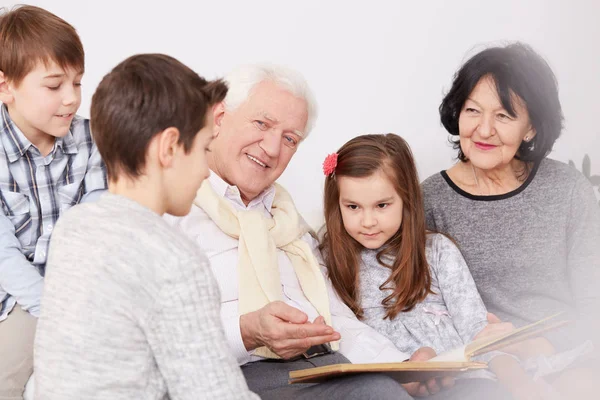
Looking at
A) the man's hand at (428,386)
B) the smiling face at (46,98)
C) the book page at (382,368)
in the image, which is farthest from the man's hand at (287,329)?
the smiling face at (46,98)

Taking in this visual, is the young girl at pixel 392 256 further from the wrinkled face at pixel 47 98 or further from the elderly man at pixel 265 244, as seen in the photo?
the wrinkled face at pixel 47 98

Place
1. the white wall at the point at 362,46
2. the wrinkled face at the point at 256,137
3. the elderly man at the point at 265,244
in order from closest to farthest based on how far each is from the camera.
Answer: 1. the elderly man at the point at 265,244
2. the wrinkled face at the point at 256,137
3. the white wall at the point at 362,46

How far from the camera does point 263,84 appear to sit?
2.54 meters

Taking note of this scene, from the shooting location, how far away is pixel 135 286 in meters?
1.39

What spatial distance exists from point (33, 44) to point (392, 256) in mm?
1337

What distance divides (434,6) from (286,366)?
1839 mm

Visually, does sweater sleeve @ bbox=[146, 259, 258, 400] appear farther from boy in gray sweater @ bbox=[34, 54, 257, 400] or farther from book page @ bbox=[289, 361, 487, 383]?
book page @ bbox=[289, 361, 487, 383]

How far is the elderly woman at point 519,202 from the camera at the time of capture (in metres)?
2.61

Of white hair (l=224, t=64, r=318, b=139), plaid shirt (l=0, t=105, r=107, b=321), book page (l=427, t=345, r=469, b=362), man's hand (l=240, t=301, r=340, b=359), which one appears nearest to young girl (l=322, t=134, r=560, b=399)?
white hair (l=224, t=64, r=318, b=139)

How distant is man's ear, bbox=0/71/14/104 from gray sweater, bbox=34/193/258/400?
1051 mm

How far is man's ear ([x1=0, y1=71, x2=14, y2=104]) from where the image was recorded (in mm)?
2314

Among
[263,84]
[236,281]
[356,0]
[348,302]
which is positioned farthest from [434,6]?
[236,281]

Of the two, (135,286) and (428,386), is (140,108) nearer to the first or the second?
(135,286)

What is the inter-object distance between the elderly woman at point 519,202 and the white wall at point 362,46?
1.95 ft
